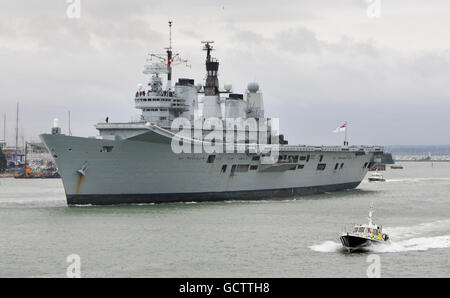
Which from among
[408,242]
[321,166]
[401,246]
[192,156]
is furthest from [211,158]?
[401,246]

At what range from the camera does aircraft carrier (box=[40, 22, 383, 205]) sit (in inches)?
1271

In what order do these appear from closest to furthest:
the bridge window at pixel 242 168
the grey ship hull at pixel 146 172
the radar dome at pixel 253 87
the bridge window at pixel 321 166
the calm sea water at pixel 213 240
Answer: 1. the calm sea water at pixel 213 240
2. the grey ship hull at pixel 146 172
3. the bridge window at pixel 242 168
4. the bridge window at pixel 321 166
5. the radar dome at pixel 253 87

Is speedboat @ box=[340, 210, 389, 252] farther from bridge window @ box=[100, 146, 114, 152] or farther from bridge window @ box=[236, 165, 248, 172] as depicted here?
bridge window @ box=[236, 165, 248, 172]

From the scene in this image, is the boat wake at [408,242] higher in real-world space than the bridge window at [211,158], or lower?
lower

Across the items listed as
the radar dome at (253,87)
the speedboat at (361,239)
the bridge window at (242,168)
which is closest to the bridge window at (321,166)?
the radar dome at (253,87)

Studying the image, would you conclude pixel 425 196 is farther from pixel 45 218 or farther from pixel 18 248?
pixel 18 248

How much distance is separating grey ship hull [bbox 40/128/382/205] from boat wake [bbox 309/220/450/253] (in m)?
12.0

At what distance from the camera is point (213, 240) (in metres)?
23.5

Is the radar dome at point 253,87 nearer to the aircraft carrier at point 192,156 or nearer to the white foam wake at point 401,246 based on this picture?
the aircraft carrier at point 192,156

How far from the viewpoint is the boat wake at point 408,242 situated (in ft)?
72.6

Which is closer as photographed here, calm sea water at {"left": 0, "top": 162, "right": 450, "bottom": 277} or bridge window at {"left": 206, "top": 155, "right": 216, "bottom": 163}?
calm sea water at {"left": 0, "top": 162, "right": 450, "bottom": 277}

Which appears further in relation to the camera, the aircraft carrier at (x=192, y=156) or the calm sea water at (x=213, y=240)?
the aircraft carrier at (x=192, y=156)

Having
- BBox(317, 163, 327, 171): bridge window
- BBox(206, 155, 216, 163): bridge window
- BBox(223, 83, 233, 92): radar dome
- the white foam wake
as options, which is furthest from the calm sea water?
BBox(223, 83, 233, 92): radar dome

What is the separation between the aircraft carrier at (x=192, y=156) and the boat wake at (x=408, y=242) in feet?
39.5
